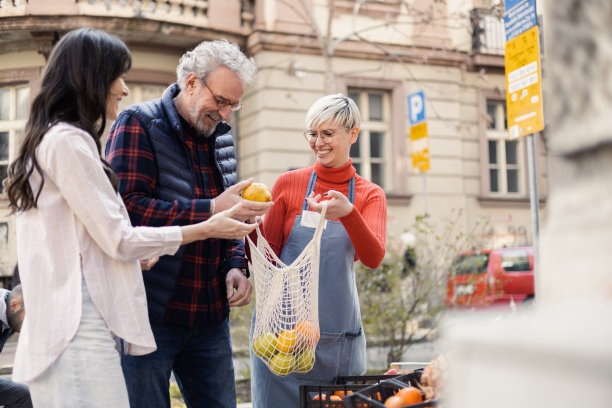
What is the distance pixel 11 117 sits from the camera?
1105 cm

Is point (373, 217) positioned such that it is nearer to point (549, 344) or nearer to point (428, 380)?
point (428, 380)

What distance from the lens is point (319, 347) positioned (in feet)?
8.14

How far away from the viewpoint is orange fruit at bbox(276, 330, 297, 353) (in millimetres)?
2270

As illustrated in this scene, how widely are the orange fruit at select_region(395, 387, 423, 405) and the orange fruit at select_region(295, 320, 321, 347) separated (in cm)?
61

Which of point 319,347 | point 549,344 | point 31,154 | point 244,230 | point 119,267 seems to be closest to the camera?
point 549,344

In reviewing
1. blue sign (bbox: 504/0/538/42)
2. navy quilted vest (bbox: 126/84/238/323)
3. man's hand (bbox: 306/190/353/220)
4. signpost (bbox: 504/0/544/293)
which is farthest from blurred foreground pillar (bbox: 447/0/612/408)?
blue sign (bbox: 504/0/538/42)

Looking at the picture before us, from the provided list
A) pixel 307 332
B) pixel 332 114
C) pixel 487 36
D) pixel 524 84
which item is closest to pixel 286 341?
pixel 307 332

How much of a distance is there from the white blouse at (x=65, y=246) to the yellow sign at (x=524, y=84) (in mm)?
2941

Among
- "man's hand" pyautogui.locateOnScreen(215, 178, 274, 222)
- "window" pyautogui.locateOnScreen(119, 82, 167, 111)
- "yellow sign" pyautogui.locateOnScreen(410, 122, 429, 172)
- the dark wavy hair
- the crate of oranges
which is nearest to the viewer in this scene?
the dark wavy hair

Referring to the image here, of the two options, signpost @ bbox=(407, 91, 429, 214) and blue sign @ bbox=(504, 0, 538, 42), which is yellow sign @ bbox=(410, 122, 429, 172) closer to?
signpost @ bbox=(407, 91, 429, 214)

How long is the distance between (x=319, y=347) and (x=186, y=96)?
107 cm

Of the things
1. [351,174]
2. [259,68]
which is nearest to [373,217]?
[351,174]

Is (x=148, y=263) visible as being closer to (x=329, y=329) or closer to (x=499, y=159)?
(x=329, y=329)

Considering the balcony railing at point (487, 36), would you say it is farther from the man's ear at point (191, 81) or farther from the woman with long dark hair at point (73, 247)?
the woman with long dark hair at point (73, 247)
